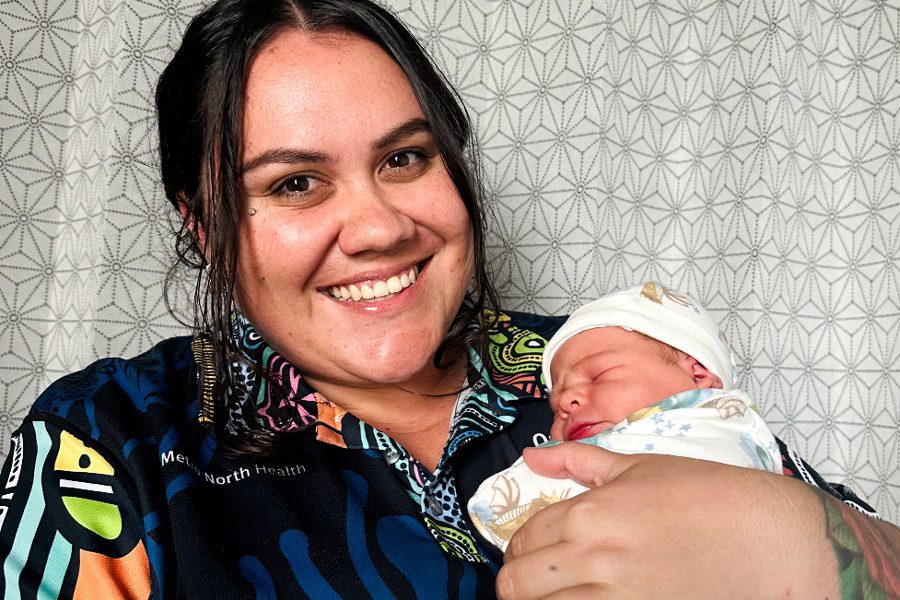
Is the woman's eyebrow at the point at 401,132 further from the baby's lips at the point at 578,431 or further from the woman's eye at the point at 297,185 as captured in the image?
the baby's lips at the point at 578,431

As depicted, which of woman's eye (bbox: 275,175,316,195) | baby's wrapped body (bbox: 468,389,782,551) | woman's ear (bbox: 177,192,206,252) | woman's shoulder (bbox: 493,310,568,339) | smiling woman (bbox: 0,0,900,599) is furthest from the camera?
woman's shoulder (bbox: 493,310,568,339)

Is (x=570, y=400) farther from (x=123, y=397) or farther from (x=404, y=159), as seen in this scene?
(x=123, y=397)

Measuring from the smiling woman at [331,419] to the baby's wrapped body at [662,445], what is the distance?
0.15ft

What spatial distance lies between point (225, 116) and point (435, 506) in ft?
2.04

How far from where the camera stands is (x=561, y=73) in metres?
2.07

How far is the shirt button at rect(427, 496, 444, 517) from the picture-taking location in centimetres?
114

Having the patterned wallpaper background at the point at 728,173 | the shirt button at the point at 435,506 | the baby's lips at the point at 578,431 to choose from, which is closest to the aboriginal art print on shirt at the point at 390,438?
the shirt button at the point at 435,506

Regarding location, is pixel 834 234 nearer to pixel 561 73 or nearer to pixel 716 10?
pixel 716 10

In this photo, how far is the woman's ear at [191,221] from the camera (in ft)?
4.20

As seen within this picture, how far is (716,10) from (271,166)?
1486 millimetres

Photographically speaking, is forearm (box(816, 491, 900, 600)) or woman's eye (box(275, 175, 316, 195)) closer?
forearm (box(816, 491, 900, 600))

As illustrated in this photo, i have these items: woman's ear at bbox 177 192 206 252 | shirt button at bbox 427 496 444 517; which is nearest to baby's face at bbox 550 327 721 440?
shirt button at bbox 427 496 444 517

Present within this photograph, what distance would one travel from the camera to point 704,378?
1.27 meters

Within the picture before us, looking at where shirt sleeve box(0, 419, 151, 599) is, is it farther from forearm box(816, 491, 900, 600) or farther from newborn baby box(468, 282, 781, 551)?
forearm box(816, 491, 900, 600)
